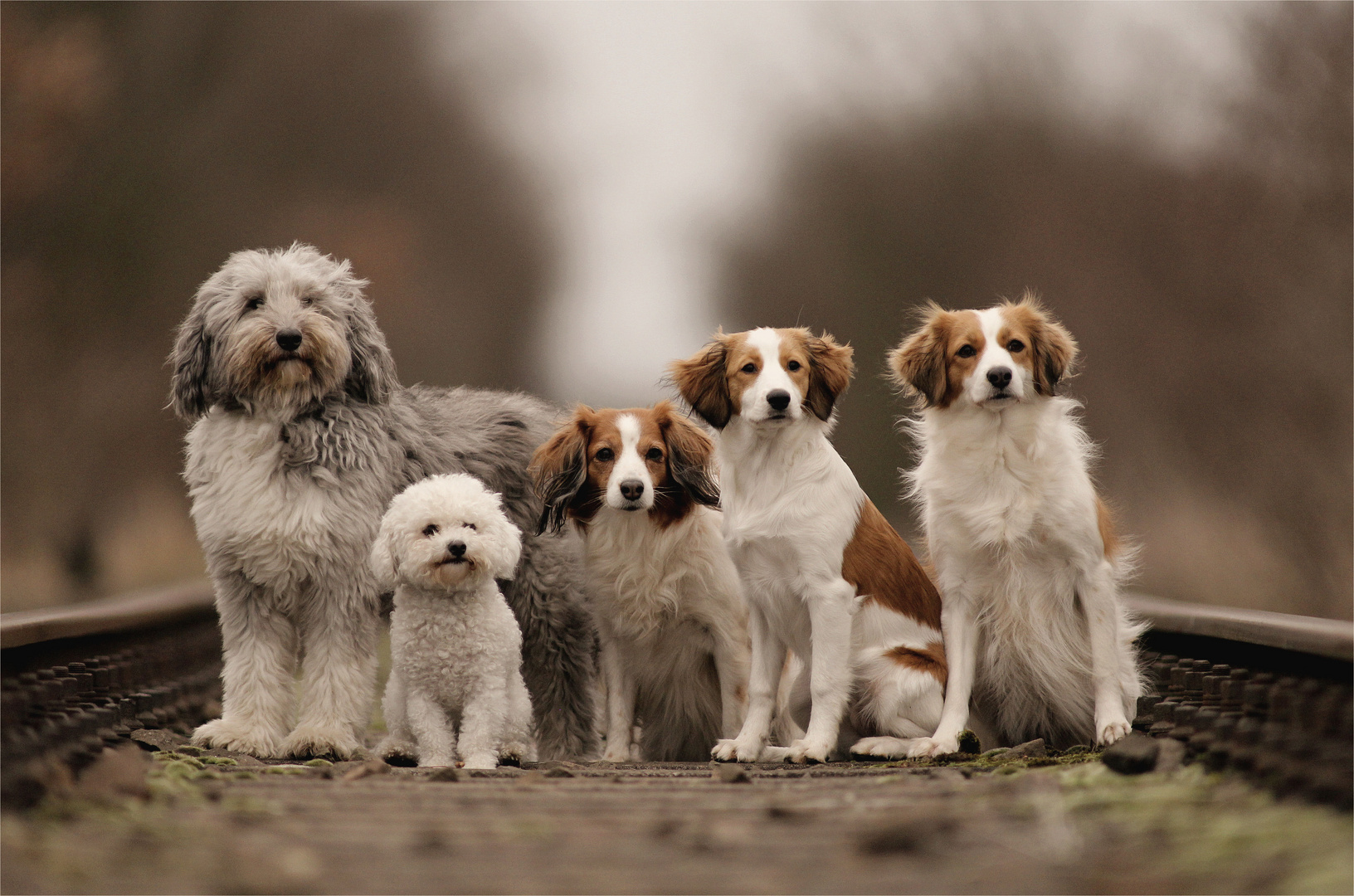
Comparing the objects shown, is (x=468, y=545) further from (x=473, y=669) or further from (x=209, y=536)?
(x=209, y=536)

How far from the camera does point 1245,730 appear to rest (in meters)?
2.90

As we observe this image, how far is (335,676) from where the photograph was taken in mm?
4164

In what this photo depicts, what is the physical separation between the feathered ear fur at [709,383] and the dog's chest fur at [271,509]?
1227 mm

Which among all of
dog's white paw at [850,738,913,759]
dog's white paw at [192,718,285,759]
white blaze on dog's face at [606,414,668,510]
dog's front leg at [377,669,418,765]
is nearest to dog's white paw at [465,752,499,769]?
dog's front leg at [377,669,418,765]

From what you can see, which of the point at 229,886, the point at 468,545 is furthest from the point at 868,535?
the point at 229,886

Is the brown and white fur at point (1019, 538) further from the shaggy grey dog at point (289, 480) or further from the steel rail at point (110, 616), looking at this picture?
the steel rail at point (110, 616)

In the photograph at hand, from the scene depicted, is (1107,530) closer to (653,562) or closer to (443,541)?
(653,562)

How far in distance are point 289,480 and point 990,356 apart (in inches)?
98.1

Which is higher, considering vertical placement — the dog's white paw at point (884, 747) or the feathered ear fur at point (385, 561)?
the feathered ear fur at point (385, 561)

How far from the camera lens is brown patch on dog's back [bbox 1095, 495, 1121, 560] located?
12.9 ft

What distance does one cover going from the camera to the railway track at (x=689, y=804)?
202 centimetres

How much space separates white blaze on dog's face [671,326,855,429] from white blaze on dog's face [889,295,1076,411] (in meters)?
0.28

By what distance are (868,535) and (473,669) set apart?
1.47 metres

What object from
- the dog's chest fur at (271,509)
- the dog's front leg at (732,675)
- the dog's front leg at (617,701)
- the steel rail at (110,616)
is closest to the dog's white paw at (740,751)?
the dog's front leg at (732,675)
